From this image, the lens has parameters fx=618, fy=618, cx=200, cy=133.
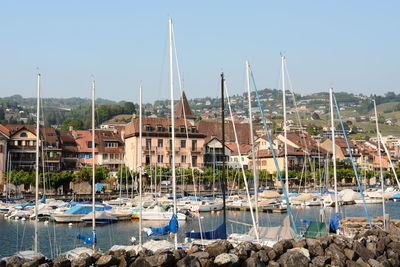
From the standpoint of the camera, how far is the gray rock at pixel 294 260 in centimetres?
2597

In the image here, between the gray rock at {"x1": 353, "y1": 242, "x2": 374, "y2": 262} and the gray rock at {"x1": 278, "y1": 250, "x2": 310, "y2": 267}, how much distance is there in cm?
360

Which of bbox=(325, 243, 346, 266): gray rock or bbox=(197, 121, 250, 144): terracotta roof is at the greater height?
bbox=(197, 121, 250, 144): terracotta roof

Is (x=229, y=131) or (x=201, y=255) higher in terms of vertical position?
(x=229, y=131)

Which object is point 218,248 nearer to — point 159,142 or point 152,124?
point 159,142

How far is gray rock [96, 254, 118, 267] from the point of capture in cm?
2362

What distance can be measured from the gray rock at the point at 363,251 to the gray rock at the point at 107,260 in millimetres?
11774

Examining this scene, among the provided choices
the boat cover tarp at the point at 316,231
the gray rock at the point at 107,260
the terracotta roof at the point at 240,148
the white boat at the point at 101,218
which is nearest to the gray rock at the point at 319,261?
the gray rock at the point at 107,260

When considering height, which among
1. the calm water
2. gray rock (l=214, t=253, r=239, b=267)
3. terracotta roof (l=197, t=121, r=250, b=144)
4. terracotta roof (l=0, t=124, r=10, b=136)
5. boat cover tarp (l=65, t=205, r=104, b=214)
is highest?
terracotta roof (l=197, t=121, r=250, b=144)

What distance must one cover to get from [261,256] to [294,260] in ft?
4.56

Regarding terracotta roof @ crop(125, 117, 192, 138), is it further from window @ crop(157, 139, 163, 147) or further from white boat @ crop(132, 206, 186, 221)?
white boat @ crop(132, 206, 186, 221)

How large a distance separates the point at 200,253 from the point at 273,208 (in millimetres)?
48959

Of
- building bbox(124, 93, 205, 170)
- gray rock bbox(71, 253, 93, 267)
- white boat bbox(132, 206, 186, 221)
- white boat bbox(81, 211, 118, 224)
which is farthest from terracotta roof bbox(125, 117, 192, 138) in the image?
gray rock bbox(71, 253, 93, 267)

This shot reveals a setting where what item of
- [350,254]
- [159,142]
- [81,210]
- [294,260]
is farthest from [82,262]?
[159,142]

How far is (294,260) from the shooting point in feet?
85.5
